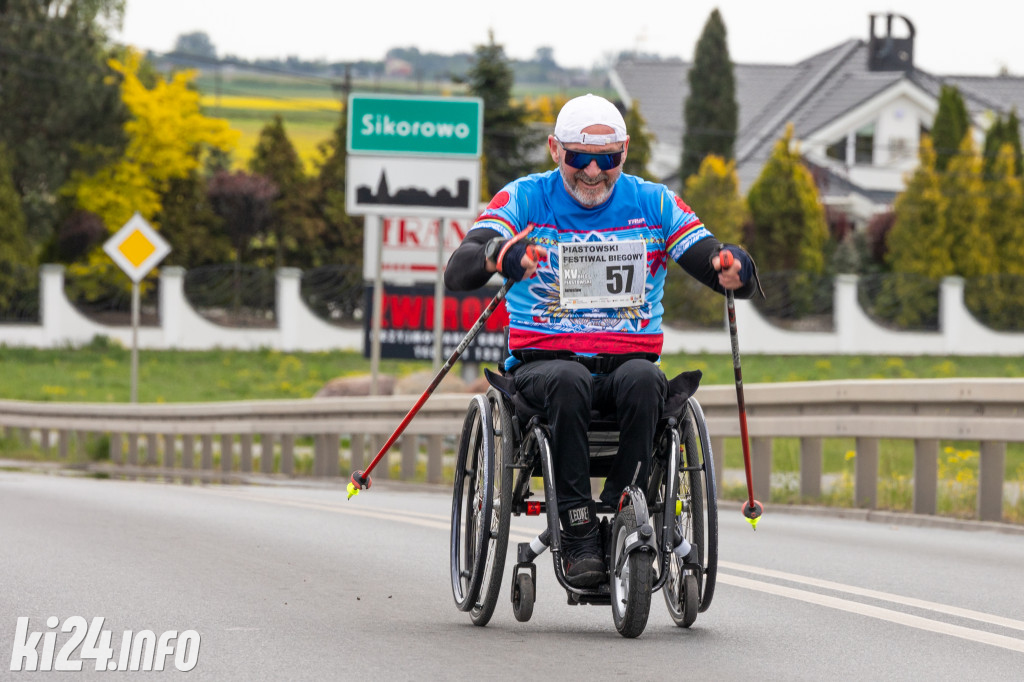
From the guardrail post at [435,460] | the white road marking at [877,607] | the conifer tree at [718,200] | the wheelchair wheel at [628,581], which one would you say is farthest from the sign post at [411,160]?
the conifer tree at [718,200]

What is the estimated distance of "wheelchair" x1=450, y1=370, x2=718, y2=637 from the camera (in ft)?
19.3

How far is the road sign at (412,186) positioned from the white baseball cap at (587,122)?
13122 mm

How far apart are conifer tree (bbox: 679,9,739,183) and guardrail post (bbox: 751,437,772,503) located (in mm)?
50976

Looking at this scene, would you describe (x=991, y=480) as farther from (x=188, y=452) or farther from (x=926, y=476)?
(x=188, y=452)

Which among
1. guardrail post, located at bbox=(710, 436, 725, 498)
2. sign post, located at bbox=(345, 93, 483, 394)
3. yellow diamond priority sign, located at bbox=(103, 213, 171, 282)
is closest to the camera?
guardrail post, located at bbox=(710, 436, 725, 498)

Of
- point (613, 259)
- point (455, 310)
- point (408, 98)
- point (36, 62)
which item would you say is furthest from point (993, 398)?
point (36, 62)

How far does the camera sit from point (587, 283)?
6.23 metres

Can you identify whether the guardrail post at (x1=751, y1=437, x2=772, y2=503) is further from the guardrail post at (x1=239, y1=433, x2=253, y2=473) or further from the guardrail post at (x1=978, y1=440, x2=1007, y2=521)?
the guardrail post at (x1=239, y1=433, x2=253, y2=473)

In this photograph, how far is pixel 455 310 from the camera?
25359 mm

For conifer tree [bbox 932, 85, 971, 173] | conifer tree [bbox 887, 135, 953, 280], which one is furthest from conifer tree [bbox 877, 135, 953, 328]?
conifer tree [bbox 932, 85, 971, 173]

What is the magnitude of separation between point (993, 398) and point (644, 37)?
8420 cm

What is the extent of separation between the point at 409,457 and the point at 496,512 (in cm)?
1114

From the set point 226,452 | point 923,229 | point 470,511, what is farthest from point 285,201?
point 470,511

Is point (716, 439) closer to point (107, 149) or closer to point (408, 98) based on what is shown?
point (408, 98)
